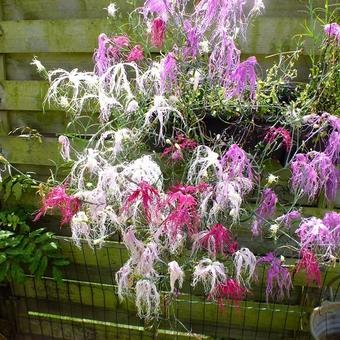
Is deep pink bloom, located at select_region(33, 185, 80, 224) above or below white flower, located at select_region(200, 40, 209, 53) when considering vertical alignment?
below

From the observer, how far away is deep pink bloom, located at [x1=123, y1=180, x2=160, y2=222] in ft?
3.86

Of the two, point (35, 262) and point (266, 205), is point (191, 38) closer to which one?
point (266, 205)

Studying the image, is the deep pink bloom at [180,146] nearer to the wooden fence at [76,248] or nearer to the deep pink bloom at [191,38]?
the deep pink bloom at [191,38]

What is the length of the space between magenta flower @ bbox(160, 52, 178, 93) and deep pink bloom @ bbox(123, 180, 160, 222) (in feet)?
1.03

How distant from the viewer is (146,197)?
118cm

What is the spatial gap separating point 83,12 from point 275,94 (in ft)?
3.21

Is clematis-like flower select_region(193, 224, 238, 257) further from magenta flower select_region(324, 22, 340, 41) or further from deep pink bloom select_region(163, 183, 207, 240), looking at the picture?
magenta flower select_region(324, 22, 340, 41)

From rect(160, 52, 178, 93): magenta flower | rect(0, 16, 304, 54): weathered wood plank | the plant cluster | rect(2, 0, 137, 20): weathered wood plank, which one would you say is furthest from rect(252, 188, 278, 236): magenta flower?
rect(2, 0, 137, 20): weathered wood plank

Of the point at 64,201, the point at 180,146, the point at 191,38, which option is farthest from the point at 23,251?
the point at 191,38

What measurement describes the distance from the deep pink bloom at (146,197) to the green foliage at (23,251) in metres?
0.99

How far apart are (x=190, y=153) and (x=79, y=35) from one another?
0.87 meters

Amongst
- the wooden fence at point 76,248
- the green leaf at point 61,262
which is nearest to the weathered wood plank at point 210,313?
the wooden fence at point 76,248

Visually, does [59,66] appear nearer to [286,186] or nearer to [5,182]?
[5,182]

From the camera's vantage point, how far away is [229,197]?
1.24 meters
